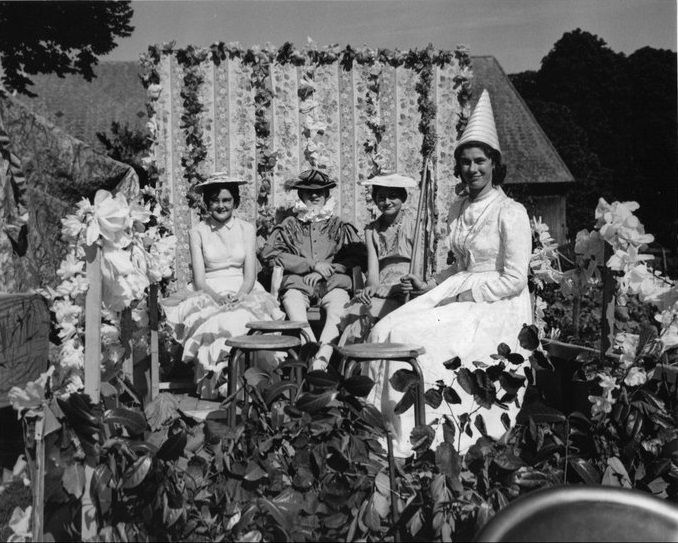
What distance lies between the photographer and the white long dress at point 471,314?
3777 millimetres

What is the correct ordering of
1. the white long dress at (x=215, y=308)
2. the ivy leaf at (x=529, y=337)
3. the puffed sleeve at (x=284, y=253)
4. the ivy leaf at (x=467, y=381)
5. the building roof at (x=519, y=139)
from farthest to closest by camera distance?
the building roof at (x=519, y=139) → the puffed sleeve at (x=284, y=253) → the white long dress at (x=215, y=308) → the ivy leaf at (x=529, y=337) → the ivy leaf at (x=467, y=381)

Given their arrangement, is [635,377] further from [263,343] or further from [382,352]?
[263,343]

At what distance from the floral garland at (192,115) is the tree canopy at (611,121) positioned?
61.4 feet

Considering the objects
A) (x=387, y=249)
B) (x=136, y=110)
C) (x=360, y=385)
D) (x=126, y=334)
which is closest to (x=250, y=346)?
(x=126, y=334)

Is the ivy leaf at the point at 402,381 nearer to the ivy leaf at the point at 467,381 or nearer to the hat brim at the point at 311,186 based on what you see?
the ivy leaf at the point at 467,381

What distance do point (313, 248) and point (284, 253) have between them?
8.9 inches

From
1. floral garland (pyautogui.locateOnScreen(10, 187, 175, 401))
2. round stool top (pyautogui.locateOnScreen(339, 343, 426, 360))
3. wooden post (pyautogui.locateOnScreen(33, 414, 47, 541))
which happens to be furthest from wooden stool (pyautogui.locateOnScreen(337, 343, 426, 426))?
wooden post (pyautogui.locateOnScreen(33, 414, 47, 541))

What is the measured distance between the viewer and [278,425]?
2414 millimetres

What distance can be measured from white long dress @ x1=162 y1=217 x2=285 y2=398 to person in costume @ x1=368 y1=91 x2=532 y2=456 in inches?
48.2

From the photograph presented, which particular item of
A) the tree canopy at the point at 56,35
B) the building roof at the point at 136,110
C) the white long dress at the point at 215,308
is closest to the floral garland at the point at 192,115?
the white long dress at the point at 215,308

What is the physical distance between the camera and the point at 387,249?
17.7 ft

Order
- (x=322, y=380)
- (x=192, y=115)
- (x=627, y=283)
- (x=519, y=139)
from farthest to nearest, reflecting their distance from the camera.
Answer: (x=519, y=139) < (x=192, y=115) < (x=627, y=283) < (x=322, y=380)

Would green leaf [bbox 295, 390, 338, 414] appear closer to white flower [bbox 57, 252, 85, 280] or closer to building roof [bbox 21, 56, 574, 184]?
white flower [bbox 57, 252, 85, 280]

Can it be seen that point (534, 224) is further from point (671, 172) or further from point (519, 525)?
point (671, 172)
